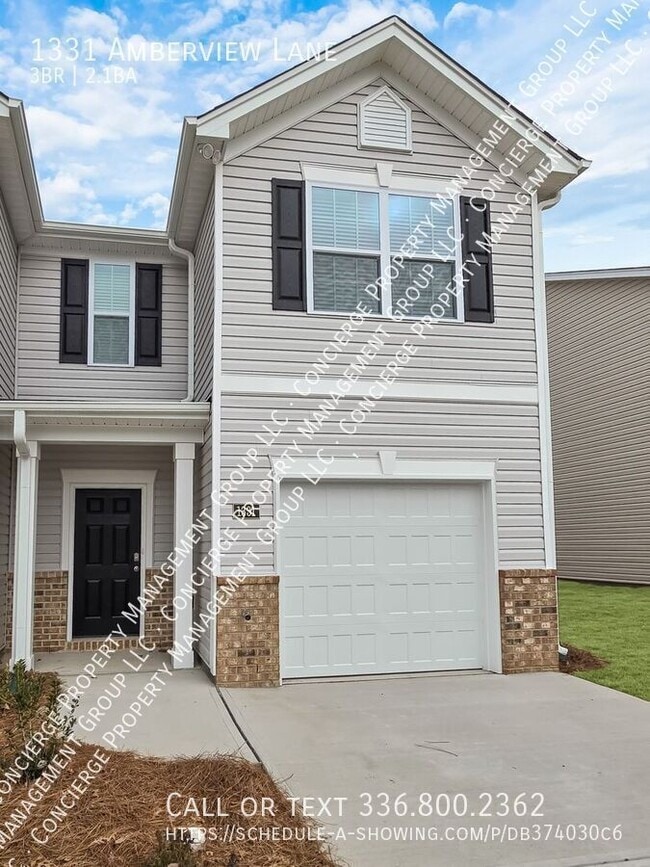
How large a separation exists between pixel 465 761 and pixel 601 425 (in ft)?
44.7

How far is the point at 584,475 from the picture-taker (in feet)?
58.6

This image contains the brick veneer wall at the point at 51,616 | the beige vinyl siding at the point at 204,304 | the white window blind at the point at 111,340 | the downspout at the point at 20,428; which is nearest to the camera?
the downspout at the point at 20,428

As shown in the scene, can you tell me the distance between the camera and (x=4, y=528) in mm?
9102

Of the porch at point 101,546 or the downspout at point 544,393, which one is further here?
the porch at point 101,546

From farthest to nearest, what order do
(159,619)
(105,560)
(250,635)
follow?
(159,619), (105,560), (250,635)

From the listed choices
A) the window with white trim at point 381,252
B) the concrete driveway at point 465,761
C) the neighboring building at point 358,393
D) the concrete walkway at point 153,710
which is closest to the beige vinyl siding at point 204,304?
the neighboring building at point 358,393

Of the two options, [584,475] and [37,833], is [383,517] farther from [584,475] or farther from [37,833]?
[584,475]

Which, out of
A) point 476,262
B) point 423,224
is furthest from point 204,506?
point 476,262

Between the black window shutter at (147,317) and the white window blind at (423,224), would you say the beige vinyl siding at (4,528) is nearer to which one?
the black window shutter at (147,317)

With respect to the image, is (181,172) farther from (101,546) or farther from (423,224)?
(101,546)

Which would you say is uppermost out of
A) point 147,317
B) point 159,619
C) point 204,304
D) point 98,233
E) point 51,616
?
point 98,233

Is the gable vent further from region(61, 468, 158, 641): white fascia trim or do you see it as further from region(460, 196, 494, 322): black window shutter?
region(61, 468, 158, 641): white fascia trim

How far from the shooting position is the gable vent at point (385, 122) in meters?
8.35

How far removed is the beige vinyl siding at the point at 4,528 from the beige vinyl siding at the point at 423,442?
310 cm
